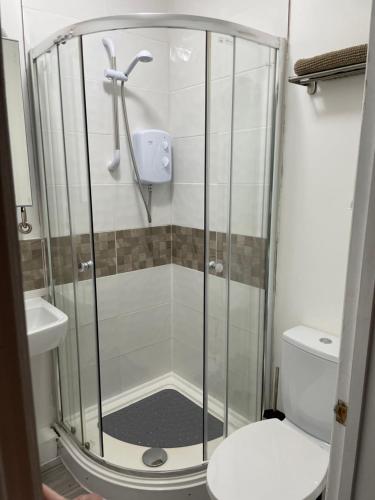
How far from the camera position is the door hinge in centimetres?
72

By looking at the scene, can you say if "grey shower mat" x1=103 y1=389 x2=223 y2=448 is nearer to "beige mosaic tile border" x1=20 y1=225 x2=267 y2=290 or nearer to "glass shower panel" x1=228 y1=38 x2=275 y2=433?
"glass shower panel" x1=228 y1=38 x2=275 y2=433

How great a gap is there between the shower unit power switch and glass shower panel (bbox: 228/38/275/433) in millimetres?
561

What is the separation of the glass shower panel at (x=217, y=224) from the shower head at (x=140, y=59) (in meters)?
0.48

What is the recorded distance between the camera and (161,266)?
7.85 ft

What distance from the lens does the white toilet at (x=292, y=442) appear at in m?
1.30

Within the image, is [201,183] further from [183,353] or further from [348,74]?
[183,353]

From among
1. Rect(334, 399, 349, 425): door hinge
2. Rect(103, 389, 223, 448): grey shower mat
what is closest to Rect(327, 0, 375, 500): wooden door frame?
Rect(334, 399, 349, 425): door hinge

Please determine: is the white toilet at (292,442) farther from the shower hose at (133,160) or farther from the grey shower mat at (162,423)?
the shower hose at (133,160)

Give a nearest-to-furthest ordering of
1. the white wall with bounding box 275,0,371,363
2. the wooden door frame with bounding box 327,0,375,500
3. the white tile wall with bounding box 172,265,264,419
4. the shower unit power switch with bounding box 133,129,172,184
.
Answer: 1. the wooden door frame with bounding box 327,0,375,500
2. the white wall with bounding box 275,0,371,363
3. the white tile wall with bounding box 172,265,264,419
4. the shower unit power switch with bounding box 133,129,172,184

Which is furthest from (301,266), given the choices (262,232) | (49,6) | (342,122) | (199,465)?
(49,6)

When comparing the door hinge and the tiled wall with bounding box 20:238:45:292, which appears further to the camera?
the tiled wall with bounding box 20:238:45:292

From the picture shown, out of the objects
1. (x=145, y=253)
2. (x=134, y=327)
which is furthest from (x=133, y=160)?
(x=134, y=327)

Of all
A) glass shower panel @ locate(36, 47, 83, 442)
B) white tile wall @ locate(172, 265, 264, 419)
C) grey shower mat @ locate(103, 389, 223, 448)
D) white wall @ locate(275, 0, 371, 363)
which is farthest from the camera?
grey shower mat @ locate(103, 389, 223, 448)

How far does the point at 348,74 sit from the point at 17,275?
1.50 meters
